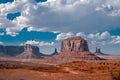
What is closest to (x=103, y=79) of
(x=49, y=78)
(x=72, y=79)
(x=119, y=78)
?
(x=72, y=79)

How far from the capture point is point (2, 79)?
1710 inches

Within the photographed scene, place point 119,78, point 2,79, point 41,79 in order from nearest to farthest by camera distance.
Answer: point 119,78, point 2,79, point 41,79

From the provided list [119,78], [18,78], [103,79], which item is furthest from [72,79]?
[119,78]

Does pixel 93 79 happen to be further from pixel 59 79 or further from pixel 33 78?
pixel 33 78

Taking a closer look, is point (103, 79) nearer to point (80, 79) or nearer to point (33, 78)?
point (80, 79)

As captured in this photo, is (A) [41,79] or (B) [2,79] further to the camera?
(A) [41,79]

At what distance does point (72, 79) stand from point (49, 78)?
380 cm

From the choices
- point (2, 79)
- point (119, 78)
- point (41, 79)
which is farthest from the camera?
point (41, 79)

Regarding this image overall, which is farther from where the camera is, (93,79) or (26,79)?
(93,79)

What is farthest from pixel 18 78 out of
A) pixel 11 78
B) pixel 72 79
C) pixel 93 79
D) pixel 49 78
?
pixel 93 79

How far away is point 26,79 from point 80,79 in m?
8.96

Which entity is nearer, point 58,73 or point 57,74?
point 57,74

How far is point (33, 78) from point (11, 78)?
11.7 feet

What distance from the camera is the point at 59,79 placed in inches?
1812
